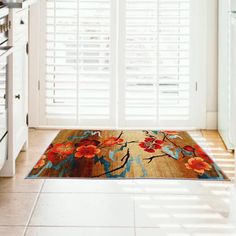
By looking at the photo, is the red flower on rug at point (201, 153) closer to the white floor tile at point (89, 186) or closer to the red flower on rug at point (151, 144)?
the red flower on rug at point (151, 144)

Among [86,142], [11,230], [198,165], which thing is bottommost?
[11,230]

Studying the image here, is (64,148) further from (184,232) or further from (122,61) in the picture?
(184,232)

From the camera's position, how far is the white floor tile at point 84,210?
86.2 inches

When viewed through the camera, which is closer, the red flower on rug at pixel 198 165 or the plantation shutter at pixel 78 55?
the red flower on rug at pixel 198 165

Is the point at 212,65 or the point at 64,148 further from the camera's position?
the point at 212,65

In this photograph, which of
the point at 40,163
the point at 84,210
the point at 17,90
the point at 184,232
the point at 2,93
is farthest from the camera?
the point at 40,163

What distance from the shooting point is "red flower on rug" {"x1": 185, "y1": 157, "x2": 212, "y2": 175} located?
302 cm

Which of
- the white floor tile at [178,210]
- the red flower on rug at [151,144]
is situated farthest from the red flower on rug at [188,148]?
the white floor tile at [178,210]

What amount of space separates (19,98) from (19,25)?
0.43 m

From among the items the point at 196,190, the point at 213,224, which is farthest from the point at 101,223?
the point at 196,190


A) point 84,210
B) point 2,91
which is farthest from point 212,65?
point 84,210

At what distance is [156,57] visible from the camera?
427cm

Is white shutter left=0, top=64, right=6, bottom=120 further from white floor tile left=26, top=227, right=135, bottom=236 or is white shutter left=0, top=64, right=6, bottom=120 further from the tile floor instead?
white floor tile left=26, top=227, right=135, bottom=236

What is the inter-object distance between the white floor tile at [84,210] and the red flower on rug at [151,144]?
3.32ft
